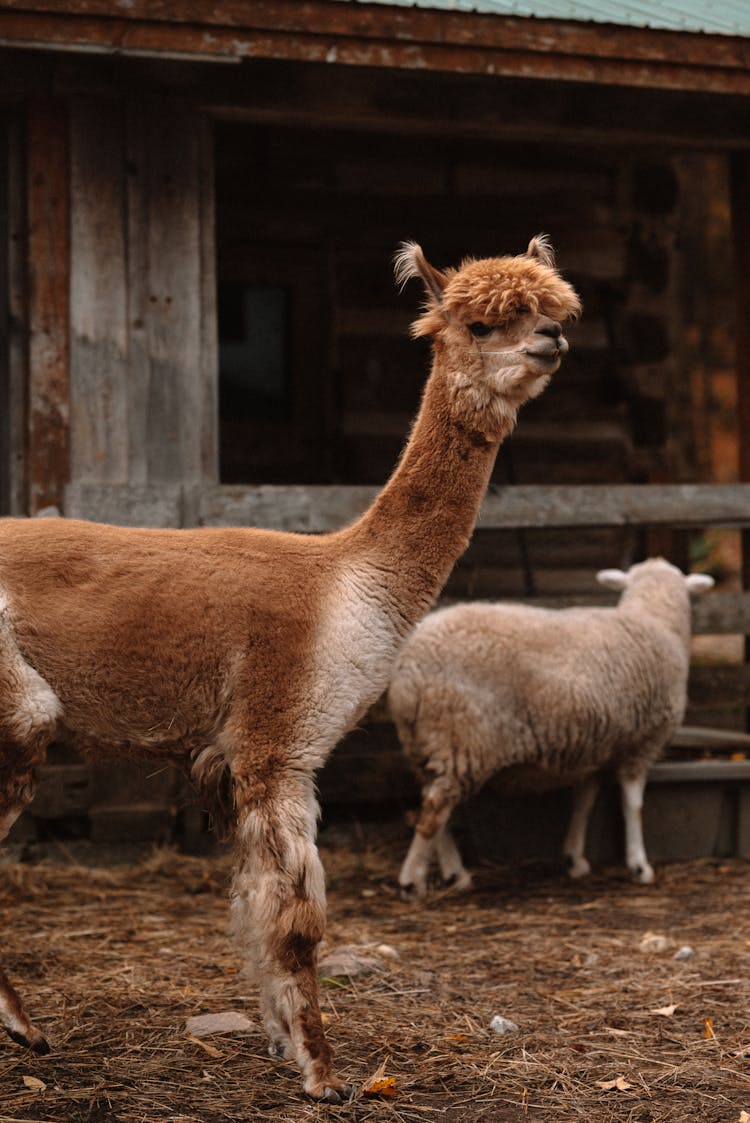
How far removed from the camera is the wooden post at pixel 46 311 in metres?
5.88

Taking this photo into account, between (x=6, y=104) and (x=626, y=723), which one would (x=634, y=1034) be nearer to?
(x=626, y=723)

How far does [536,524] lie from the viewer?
6.37m

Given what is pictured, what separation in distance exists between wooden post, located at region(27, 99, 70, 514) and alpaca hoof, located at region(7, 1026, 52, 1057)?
110 inches

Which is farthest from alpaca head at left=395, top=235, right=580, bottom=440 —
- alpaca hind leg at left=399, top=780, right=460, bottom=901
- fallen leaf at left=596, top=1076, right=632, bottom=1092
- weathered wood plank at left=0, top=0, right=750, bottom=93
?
alpaca hind leg at left=399, top=780, right=460, bottom=901

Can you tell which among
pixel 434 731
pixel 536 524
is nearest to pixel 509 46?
pixel 536 524

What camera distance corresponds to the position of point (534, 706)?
6012 mm

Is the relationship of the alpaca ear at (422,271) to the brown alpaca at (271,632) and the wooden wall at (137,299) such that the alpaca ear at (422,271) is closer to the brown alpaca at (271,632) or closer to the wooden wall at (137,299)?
the brown alpaca at (271,632)

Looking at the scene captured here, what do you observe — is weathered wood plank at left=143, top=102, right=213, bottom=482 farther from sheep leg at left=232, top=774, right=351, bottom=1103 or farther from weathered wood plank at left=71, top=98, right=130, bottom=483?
sheep leg at left=232, top=774, right=351, bottom=1103

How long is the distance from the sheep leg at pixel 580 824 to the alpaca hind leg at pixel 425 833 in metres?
0.86

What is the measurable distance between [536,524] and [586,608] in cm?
64

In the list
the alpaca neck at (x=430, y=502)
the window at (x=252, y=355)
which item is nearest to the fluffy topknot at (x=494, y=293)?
the alpaca neck at (x=430, y=502)

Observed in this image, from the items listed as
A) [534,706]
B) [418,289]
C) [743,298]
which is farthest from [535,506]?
[418,289]

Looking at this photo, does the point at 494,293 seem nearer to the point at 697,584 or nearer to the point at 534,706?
the point at 534,706

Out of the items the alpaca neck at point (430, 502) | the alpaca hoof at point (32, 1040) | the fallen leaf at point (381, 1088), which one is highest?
the alpaca neck at point (430, 502)
